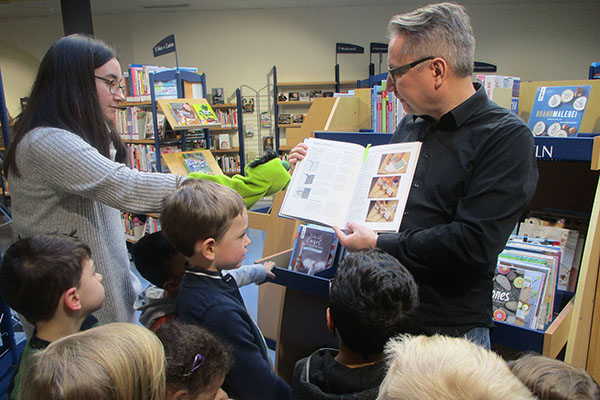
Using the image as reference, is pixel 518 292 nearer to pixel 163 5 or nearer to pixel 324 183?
pixel 324 183

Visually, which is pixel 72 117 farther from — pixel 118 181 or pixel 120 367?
pixel 120 367

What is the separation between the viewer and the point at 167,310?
57.6 inches

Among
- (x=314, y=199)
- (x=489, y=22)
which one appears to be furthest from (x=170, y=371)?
(x=489, y=22)

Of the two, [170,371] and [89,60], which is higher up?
[89,60]

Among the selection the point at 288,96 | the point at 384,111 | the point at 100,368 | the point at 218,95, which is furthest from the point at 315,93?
the point at 100,368

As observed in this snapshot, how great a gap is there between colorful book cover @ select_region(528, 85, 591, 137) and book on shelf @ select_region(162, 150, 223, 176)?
2.88 meters

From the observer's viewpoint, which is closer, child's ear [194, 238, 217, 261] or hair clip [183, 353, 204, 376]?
hair clip [183, 353, 204, 376]

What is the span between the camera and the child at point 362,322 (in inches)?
38.9

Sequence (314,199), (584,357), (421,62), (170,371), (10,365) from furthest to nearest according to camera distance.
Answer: (10,365) < (584,357) < (314,199) < (421,62) < (170,371)

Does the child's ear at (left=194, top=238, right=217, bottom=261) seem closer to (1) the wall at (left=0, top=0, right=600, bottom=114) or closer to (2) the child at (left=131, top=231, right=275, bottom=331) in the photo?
(2) the child at (left=131, top=231, right=275, bottom=331)

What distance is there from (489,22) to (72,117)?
9.43 m

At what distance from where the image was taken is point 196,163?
4.06 meters

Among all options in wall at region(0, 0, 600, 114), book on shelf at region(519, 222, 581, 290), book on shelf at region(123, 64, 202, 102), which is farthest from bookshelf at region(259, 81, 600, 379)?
wall at region(0, 0, 600, 114)

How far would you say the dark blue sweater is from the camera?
1.18 m
